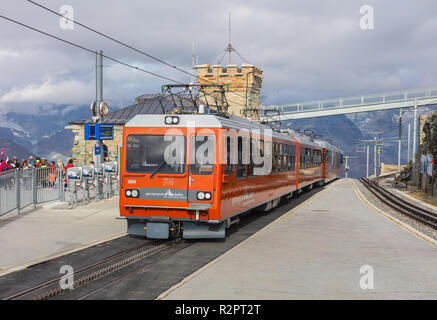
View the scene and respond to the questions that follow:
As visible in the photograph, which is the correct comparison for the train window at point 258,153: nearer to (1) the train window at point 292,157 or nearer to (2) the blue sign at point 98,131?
(1) the train window at point 292,157

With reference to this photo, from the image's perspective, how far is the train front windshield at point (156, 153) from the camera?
35.8 feet

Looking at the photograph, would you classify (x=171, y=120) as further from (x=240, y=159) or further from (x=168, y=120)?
(x=240, y=159)

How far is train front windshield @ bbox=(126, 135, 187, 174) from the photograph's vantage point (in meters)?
10.9

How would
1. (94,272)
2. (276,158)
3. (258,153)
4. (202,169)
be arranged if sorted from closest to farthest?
Result: (94,272) < (202,169) < (258,153) < (276,158)

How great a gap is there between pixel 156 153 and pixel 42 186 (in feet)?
27.3

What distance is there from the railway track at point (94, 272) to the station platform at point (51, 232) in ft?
3.69

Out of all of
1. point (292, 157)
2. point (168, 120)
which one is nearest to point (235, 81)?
point (292, 157)

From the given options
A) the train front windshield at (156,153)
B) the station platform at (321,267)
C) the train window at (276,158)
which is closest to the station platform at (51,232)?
the train front windshield at (156,153)

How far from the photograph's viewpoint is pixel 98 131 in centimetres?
1891

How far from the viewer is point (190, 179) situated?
424 inches

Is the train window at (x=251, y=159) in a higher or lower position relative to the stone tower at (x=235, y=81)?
lower

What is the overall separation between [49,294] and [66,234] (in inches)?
209

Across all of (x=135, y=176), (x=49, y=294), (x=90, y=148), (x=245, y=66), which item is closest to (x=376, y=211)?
(x=135, y=176)
